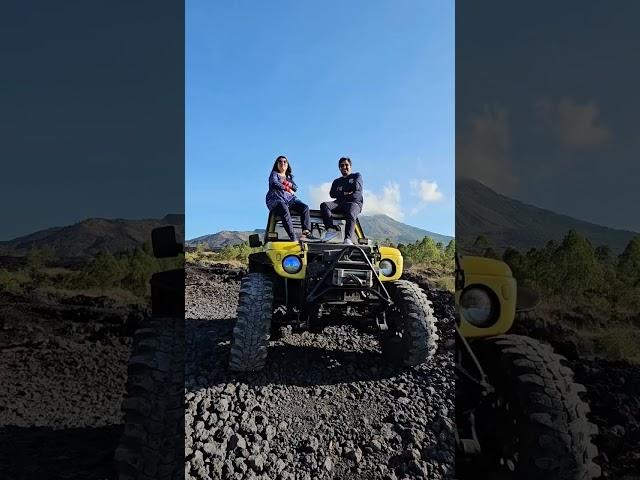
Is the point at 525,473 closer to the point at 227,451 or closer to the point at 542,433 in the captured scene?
the point at 542,433

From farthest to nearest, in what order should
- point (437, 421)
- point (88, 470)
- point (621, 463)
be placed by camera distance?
point (437, 421), point (88, 470), point (621, 463)

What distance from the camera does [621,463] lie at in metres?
1.75

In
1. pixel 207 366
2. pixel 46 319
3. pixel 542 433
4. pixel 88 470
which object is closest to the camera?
pixel 542 433

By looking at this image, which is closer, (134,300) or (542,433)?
(542,433)

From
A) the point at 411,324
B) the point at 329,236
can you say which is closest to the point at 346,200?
the point at 329,236

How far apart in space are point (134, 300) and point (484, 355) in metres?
1.87

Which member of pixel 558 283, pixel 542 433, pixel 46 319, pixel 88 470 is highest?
pixel 558 283

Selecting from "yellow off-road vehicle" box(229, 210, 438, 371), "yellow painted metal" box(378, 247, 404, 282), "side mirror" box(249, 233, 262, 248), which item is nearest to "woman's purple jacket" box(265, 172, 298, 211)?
→ "yellow off-road vehicle" box(229, 210, 438, 371)

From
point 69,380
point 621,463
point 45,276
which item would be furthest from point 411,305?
point 45,276

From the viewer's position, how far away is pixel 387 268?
261 cm

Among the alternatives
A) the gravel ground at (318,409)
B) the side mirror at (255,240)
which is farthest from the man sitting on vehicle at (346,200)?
the gravel ground at (318,409)

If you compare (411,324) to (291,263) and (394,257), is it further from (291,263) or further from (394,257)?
(291,263)

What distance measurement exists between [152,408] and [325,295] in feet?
3.84

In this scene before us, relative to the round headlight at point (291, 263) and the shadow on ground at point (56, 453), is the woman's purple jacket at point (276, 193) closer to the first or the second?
the round headlight at point (291, 263)
